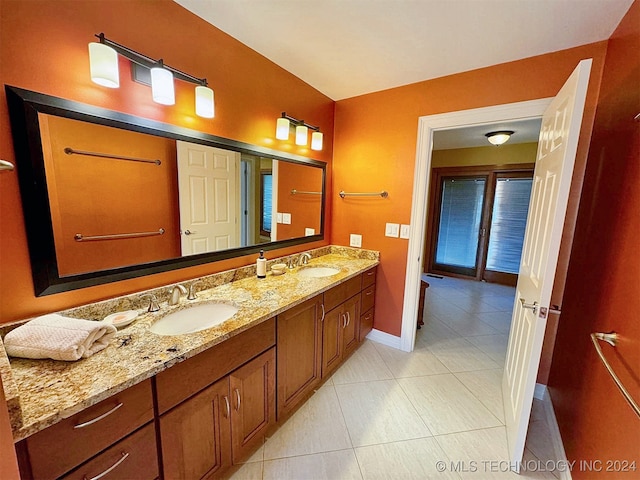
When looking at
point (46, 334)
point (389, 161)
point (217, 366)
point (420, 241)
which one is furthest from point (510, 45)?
point (46, 334)

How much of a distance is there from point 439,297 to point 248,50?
388cm

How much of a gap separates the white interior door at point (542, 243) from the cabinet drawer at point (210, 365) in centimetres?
135

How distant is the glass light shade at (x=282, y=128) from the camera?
2.00 m

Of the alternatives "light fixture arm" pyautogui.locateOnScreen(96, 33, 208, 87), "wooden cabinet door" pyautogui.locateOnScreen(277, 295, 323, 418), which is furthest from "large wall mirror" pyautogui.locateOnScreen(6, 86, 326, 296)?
"wooden cabinet door" pyautogui.locateOnScreen(277, 295, 323, 418)

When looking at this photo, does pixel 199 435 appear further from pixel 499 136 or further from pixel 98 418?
pixel 499 136

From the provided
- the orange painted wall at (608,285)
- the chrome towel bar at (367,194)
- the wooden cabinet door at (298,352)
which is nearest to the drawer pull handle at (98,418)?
the wooden cabinet door at (298,352)

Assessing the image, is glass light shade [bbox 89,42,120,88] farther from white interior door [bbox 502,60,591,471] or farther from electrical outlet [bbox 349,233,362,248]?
electrical outlet [bbox 349,233,362,248]

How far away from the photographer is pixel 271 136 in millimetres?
2035

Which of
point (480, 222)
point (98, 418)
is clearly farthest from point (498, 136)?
point (98, 418)

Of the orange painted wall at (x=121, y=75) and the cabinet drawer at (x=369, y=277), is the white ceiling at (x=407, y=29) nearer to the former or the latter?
the orange painted wall at (x=121, y=75)

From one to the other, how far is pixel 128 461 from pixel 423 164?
252 cm

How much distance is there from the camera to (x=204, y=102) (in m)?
1.46

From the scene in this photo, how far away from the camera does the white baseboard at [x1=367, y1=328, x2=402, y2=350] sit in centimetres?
257

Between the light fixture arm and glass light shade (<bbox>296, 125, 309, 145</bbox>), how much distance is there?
85 centimetres
